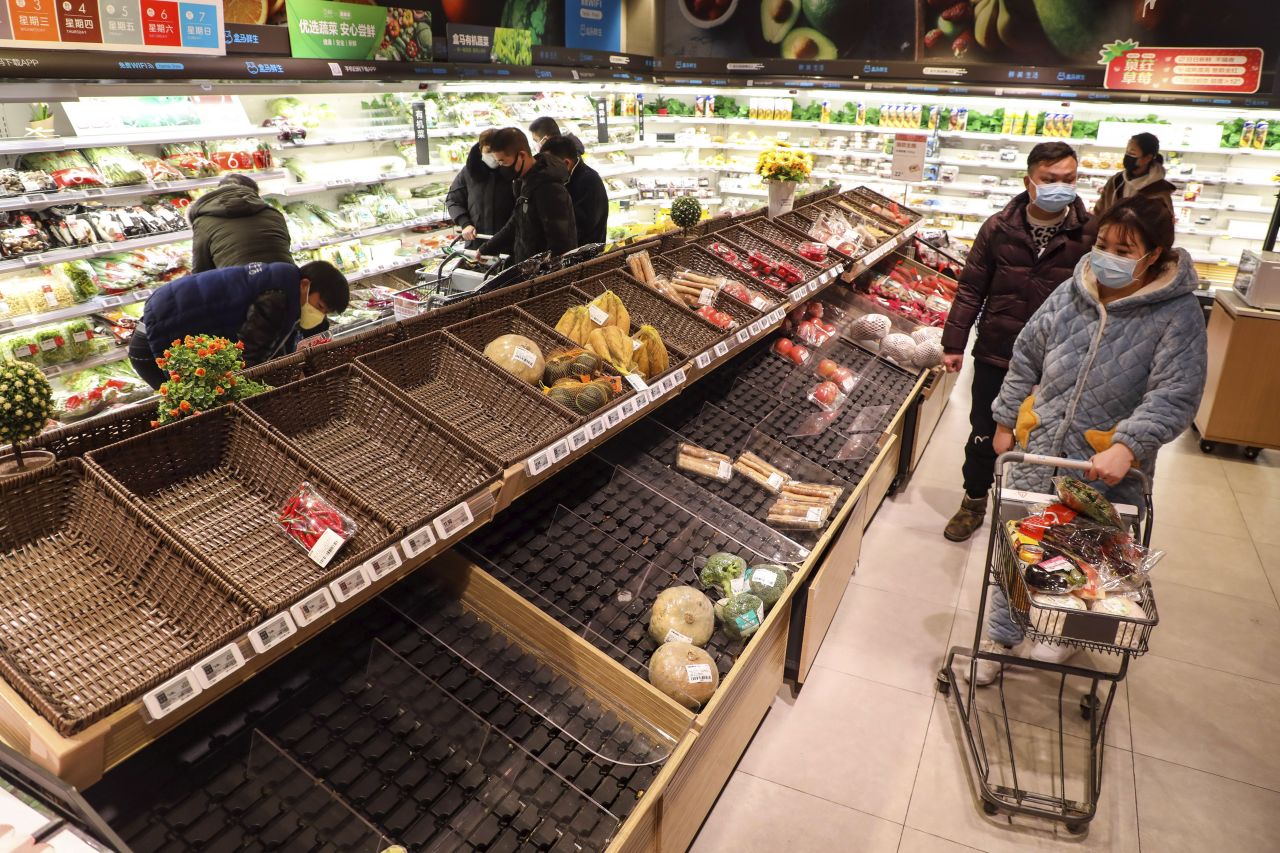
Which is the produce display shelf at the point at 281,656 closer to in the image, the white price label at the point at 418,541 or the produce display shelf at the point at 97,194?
the white price label at the point at 418,541

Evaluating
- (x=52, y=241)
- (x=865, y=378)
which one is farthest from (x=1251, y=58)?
(x=52, y=241)

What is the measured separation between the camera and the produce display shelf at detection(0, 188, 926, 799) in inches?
46.5

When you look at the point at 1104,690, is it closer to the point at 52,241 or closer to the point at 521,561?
the point at 521,561

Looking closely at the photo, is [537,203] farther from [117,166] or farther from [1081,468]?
[1081,468]

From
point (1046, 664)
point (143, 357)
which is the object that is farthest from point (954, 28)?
point (143, 357)

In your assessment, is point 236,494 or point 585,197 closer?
point 236,494

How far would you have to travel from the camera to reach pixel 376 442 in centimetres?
211

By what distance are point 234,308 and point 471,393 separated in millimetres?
1430

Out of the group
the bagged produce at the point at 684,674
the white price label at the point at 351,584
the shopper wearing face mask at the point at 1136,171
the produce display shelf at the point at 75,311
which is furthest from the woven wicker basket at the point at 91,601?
the shopper wearing face mask at the point at 1136,171

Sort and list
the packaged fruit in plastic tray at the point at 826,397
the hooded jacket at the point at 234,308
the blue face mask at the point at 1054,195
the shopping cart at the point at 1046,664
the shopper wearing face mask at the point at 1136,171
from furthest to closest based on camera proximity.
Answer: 1. the shopper wearing face mask at the point at 1136,171
2. the packaged fruit in plastic tray at the point at 826,397
3. the blue face mask at the point at 1054,195
4. the hooded jacket at the point at 234,308
5. the shopping cart at the point at 1046,664

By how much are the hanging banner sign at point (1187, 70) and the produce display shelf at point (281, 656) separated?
7864 mm

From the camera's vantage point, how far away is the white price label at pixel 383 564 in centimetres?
164

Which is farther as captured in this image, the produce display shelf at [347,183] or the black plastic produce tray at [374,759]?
the produce display shelf at [347,183]

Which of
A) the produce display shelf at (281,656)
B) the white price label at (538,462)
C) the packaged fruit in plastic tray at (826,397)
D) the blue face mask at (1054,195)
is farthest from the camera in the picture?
the packaged fruit in plastic tray at (826,397)
